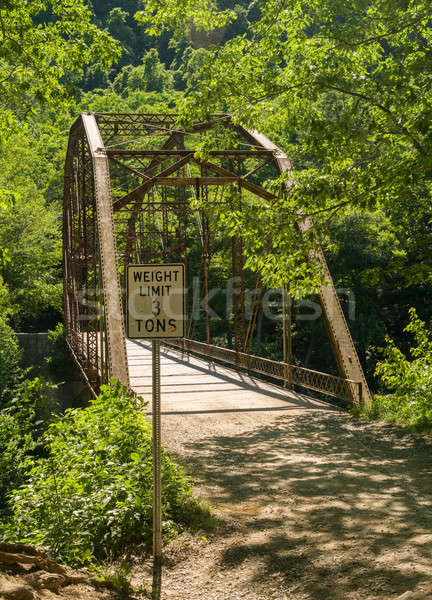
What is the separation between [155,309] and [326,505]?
9.63 feet

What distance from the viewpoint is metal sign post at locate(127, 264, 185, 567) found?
517cm

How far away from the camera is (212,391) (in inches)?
617

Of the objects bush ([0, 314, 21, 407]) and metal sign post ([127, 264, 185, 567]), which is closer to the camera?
metal sign post ([127, 264, 185, 567])

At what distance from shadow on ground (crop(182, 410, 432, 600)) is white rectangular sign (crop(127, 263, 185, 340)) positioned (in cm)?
205

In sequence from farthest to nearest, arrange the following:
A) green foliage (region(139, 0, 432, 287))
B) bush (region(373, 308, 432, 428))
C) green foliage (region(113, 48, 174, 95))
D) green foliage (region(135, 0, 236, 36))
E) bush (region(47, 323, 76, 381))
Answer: green foliage (region(113, 48, 174, 95)) < bush (region(47, 323, 76, 381)) < green foliage (region(135, 0, 236, 36)) < bush (region(373, 308, 432, 428)) < green foliage (region(139, 0, 432, 287))

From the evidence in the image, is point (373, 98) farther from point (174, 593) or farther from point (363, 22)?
point (174, 593)

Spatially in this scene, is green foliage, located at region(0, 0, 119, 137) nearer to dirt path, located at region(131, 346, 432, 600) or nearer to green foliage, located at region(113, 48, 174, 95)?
dirt path, located at region(131, 346, 432, 600)

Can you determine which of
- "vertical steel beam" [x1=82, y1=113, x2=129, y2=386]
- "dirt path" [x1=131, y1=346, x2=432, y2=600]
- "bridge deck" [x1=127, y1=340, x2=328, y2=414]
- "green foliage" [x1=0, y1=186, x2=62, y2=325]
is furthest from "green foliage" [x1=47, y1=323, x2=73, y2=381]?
"dirt path" [x1=131, y1=346, x2=432, y2=600]

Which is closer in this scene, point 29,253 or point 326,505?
point 326,505

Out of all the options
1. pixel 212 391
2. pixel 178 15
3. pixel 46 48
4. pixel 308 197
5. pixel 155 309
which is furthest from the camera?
pixel 212 391

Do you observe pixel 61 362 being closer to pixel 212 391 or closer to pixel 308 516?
pixel 212 391

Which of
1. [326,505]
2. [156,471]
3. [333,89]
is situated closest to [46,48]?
[333,89]

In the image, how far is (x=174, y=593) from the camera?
4.85 metres

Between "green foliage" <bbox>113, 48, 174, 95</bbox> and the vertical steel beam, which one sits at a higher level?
"green foliage" <bbox>113, 48, 174, 95</bbox>
